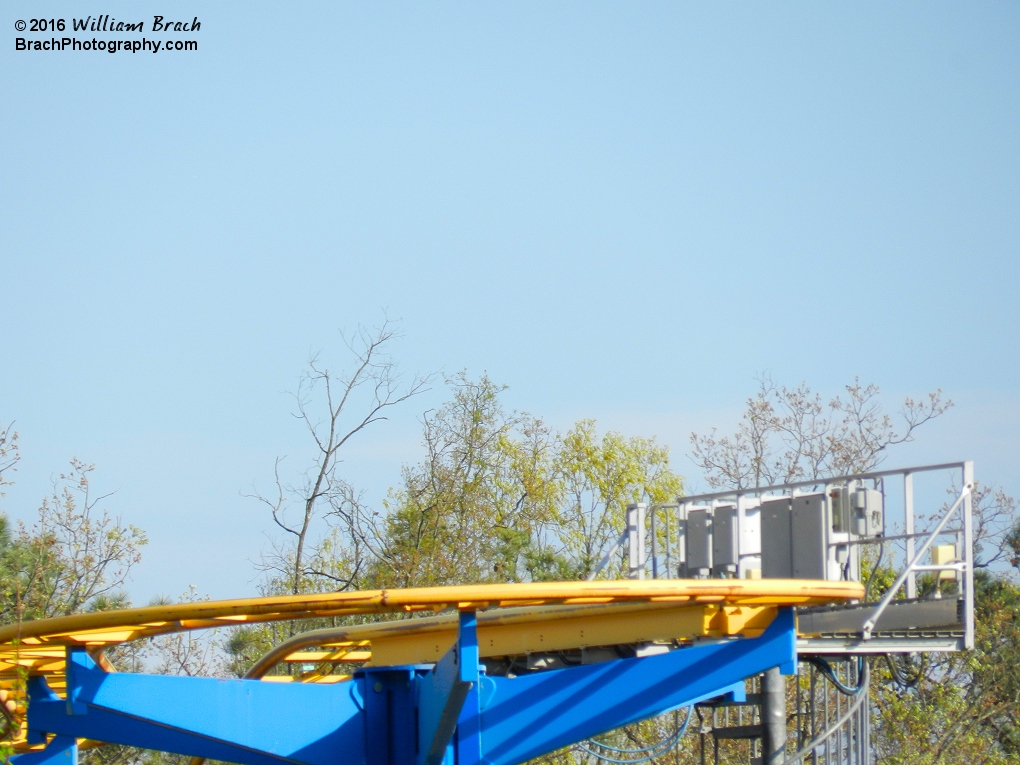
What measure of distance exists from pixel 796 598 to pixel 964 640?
12.3ft

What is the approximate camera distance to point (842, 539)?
10.2 meters

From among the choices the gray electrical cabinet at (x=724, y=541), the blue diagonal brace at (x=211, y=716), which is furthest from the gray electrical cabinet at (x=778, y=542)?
the blue diagonal brace at (x=211, y=716)

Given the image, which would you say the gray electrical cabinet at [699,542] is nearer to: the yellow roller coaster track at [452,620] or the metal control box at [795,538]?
the metal control box at [795,538]

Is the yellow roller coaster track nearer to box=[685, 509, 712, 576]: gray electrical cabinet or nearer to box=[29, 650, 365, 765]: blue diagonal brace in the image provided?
box=[29, 650, 365, 765]: blue diagonal brace

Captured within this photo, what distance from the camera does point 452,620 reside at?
812cm

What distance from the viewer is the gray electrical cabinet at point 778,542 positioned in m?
10.5

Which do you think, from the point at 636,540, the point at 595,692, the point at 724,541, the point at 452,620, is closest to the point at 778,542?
the point at 724,541

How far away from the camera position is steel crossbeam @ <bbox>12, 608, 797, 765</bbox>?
249 inches

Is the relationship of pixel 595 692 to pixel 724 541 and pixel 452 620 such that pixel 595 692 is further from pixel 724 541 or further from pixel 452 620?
pixel 724 541

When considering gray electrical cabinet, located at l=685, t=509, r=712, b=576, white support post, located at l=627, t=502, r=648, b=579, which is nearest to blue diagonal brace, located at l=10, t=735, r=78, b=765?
gray electrical cabinet, located at l=685, t=509, r=712, b=576

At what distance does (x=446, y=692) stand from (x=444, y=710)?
0.35 feet

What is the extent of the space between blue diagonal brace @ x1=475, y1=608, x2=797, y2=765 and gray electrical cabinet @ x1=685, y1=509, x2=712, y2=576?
188 inches

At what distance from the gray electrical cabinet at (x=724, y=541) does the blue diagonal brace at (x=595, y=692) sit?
445 centimetres

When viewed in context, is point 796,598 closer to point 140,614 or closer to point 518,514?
point 140,614
